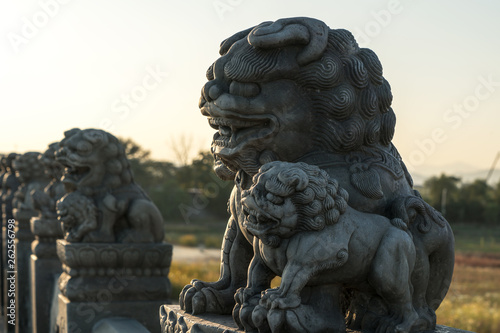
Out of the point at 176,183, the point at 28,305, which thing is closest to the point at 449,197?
the point at 28,305

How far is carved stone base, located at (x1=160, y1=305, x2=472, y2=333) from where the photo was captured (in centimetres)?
219

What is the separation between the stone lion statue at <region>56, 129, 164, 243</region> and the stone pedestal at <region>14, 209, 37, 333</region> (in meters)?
3.16

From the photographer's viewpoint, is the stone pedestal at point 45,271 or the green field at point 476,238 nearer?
the stone pedestal at point 45,271

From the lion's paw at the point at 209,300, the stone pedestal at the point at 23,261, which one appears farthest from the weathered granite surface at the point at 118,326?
the stone pedestal at the point at 23,261

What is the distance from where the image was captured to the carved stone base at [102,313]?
175 inches

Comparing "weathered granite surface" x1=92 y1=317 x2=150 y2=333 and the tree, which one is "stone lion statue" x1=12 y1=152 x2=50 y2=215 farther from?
the tree

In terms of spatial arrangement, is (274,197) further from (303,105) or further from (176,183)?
(176,183)

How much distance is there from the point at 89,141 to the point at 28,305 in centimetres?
355

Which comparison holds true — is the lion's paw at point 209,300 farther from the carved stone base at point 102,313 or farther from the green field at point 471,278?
the green field at point 471,278

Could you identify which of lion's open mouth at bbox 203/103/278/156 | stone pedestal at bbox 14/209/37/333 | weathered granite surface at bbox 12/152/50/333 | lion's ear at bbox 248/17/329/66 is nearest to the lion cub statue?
lion's open mouth at bbox 203/103/278/156

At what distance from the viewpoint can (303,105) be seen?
85.9 inches

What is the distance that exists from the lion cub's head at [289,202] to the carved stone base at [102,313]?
2807mm

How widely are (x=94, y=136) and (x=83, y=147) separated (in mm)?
118

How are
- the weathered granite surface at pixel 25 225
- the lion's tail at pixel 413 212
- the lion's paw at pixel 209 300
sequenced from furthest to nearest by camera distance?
1. the weathered granite surface at pixel 25 225
2. the lion's paw at pixel 209 300
3. the lion's tail at pixel 413 212
